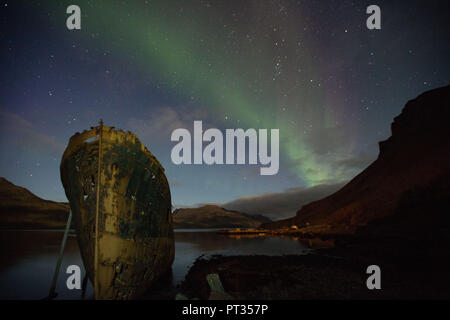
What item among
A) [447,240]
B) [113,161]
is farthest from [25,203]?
[447,240]

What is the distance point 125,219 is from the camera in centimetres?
812

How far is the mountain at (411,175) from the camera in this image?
40.7m

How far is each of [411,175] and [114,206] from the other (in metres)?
68.6

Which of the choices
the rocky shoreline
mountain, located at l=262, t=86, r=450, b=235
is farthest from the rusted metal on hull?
mountain, located at l=262, t=86, r=450, b=235

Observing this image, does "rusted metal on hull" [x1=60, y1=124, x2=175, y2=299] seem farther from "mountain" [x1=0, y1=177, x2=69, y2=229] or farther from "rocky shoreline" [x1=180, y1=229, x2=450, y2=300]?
"mountain" [x1=0, y1=177, x2=69, y2=229]

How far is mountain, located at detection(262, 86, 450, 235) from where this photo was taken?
40719 millimetres

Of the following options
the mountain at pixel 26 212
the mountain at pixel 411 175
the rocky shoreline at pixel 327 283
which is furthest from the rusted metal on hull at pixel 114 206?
the mountain at pixel 26 212

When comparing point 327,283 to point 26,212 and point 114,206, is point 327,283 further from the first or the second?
point 26,212

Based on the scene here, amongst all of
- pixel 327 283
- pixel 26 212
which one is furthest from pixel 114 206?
pixel 26 212

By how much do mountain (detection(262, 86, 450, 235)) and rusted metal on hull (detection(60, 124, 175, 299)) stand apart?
46950mm

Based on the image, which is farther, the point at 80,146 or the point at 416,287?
the point at 416,287
